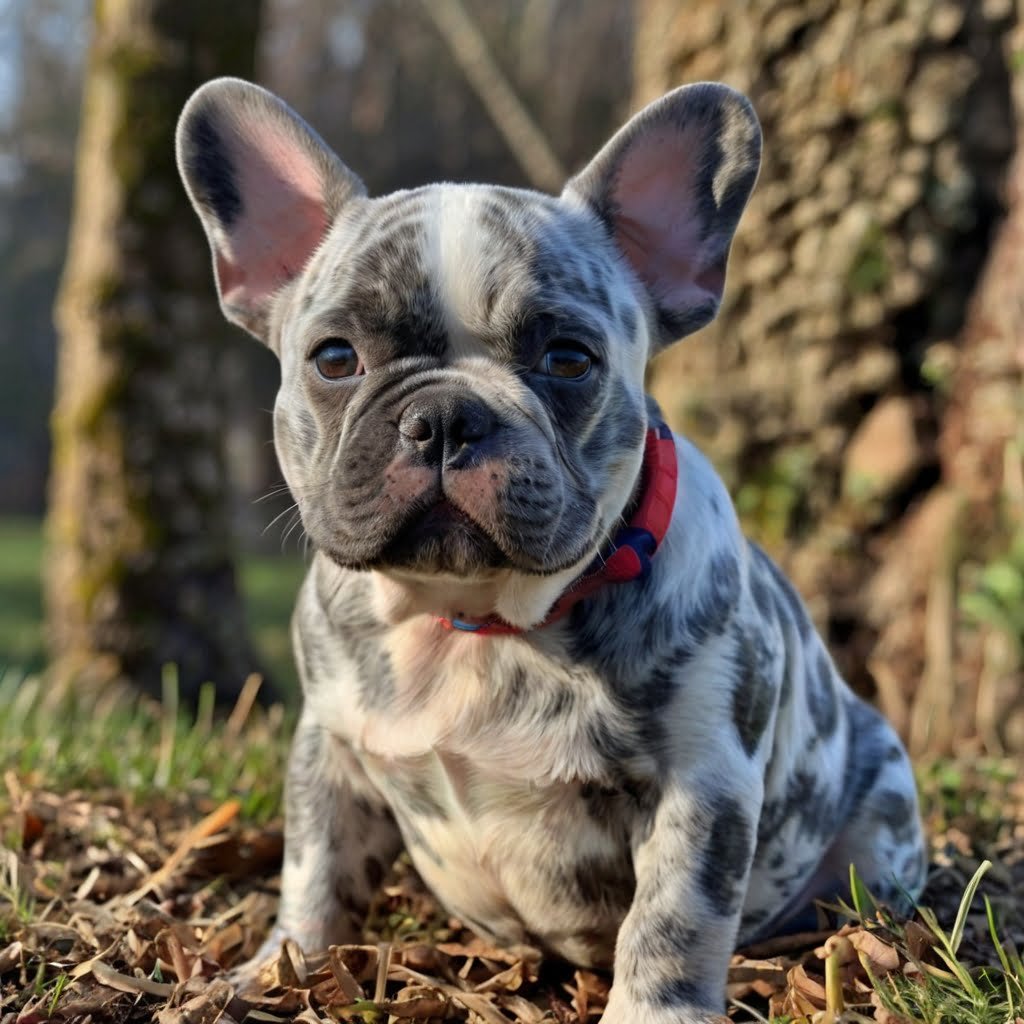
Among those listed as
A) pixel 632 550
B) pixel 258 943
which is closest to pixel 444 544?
pixel 632 550

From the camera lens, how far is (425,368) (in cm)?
261

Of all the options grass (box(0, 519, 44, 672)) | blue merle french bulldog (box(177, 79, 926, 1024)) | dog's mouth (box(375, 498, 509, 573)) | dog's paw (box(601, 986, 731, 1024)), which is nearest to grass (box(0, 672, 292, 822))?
blue merle french bulldog (box(177, 79, 926, 1024))

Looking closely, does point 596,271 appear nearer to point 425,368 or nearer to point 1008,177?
point 425,368

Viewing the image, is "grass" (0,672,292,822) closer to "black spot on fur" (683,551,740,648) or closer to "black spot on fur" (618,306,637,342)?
"black spot on fur" (683,551,740,648)

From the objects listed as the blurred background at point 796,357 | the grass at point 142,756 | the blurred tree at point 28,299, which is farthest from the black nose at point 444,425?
the blurred tree at point 28,299

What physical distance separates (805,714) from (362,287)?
1.52m

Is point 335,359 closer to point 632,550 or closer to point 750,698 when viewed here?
point 632,550

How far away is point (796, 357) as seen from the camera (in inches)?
238

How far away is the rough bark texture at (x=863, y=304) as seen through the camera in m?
5.58

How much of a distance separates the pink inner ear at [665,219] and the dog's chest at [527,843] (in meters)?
1.23

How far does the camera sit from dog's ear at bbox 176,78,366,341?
3.03 metres

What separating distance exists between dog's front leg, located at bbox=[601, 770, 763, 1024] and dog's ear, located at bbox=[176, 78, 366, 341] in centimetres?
158

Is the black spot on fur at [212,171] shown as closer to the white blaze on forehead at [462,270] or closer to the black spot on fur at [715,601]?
the white blaze on forehead at [462,270]

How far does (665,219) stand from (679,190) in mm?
77
